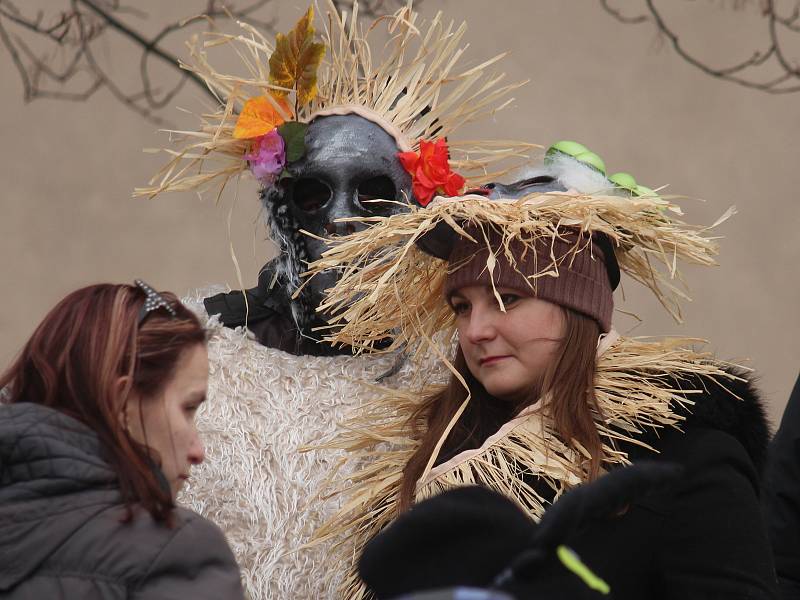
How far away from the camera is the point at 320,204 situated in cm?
297

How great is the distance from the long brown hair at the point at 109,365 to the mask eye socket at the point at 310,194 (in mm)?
1152

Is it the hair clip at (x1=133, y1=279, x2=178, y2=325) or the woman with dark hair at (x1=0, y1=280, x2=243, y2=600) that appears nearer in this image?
the woman with dark hair at (x1=0, y1=280, x2=243, y2=600)

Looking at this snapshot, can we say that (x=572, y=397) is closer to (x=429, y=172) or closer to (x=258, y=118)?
(x=429, y=172)

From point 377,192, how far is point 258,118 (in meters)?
0.31

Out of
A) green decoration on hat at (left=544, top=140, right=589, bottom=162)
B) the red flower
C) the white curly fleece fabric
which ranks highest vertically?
green decoration on hat at (left=544, top=140, right=589, bottom=162)

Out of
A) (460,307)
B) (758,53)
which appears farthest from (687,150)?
(460,307)

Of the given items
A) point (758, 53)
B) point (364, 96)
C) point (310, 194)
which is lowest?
point (310, 194)

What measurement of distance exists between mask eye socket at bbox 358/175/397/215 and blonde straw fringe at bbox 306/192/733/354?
184 mm

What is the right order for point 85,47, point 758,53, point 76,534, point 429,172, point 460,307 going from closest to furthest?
point 76,534 < point 460,307 < point 429,172 < point 85,47 < point 758,53

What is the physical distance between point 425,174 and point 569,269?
0.65m

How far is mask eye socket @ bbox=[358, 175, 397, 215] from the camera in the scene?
2.95m

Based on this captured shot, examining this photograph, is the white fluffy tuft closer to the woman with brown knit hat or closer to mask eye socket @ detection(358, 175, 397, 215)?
the woman with brown knit hat

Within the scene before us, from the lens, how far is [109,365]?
1740 mm

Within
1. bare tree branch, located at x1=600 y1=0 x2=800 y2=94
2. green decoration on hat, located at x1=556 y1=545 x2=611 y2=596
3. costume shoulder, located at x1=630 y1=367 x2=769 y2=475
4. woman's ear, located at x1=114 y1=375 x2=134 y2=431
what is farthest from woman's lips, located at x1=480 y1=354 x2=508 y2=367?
bare tree branch, located at x1=600 y1=0 x2=800 y2=94
